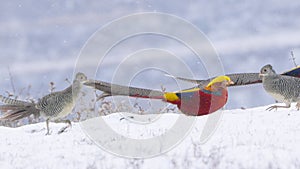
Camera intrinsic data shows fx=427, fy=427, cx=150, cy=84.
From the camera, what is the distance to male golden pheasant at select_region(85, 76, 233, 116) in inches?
275

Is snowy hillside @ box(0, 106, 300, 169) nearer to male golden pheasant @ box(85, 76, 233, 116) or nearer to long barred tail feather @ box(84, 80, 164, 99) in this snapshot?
male golden pheasant @ box(85, 76, 233, 116)

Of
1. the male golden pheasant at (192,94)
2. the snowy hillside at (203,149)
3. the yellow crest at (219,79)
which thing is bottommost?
the snowy hillside at (203,149)

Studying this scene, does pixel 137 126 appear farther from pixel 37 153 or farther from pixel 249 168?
pixel 249 168

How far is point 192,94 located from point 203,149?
75.0 inches

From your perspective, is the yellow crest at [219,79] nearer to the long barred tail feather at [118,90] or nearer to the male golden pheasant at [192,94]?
the male golden pheasant at [192,94]

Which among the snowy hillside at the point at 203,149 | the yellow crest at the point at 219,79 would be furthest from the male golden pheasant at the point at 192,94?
the snowy hillside at the point at 203,149

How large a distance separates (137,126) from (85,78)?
125 centimetres

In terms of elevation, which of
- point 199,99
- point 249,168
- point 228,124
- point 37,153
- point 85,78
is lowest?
point 249,168

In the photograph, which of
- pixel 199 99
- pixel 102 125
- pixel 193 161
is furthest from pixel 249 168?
pixel 102 125

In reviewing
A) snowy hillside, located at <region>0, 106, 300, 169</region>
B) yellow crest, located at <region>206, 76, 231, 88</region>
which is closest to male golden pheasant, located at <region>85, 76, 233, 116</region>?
yellow crest, located at <region>206, 76, 231, 88</region>

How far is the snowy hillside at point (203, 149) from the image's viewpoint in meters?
5.05

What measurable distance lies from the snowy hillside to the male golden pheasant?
26 cm

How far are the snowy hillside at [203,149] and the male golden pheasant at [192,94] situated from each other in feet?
0.86

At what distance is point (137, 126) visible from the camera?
7488 mm
